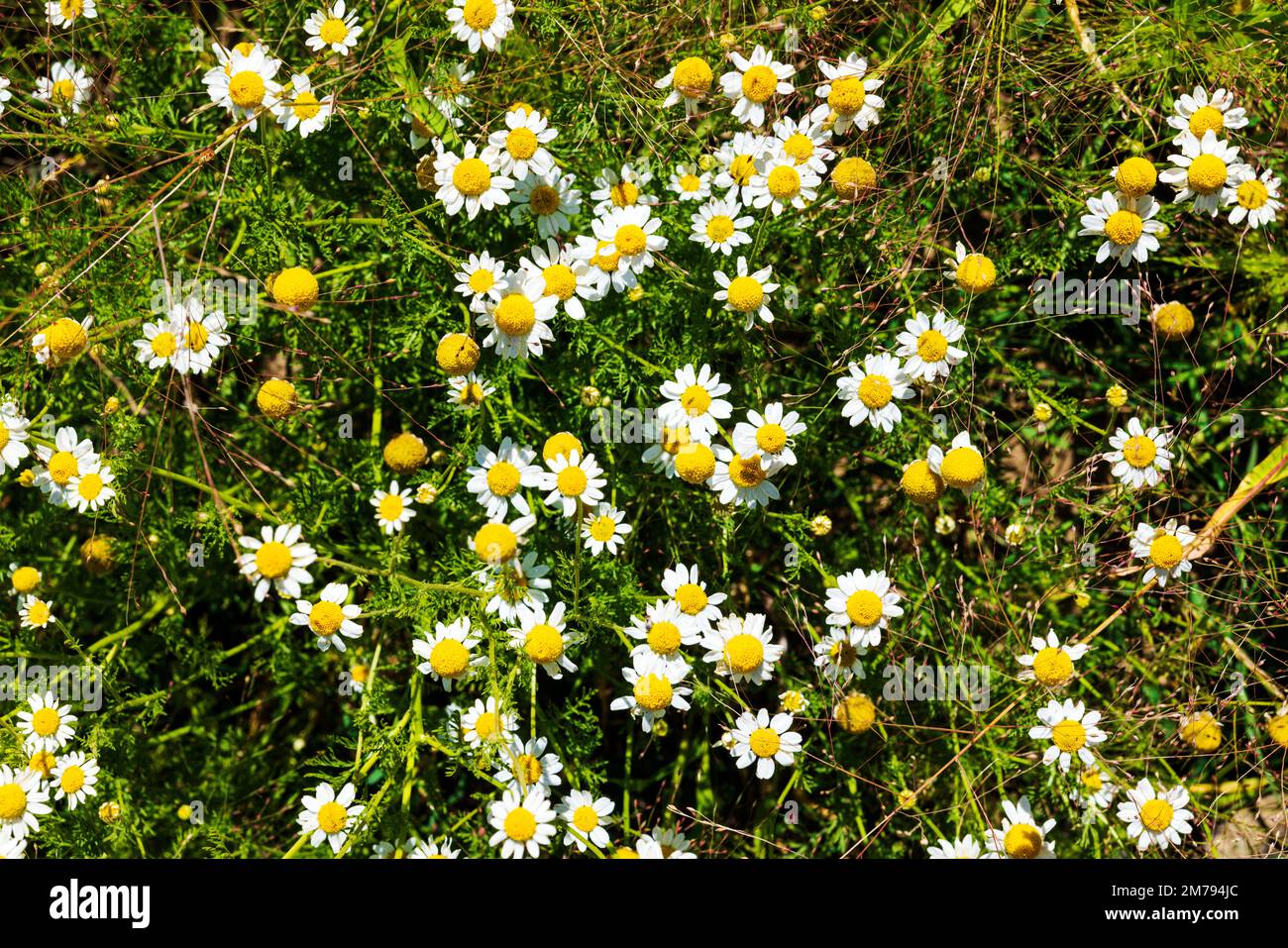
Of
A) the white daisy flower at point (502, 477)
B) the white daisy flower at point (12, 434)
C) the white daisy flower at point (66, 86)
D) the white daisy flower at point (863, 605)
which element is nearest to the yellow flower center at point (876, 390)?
the white daisy flower at point (863, 605)

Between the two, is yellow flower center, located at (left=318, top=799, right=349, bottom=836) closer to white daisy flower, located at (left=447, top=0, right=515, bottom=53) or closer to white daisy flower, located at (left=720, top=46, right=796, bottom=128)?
white daisy flower, located at (left=447, top=0, right=515, bottom=53)

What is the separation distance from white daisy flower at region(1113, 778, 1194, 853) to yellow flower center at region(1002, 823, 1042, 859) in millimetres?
304

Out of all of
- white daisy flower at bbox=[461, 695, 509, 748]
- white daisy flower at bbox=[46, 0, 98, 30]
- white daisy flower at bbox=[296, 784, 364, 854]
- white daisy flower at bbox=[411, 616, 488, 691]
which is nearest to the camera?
white daisy flower at bbox=[461, 695, 509, 748]

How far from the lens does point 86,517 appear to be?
3535 mm

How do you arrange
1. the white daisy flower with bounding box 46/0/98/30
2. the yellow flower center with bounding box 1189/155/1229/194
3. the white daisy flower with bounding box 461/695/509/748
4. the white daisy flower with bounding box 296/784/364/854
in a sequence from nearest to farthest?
the white daisy flower with bounding box 461/695/509/748, the white daisy flower with bounding box 296/784/364/854, the yellow flower center with bounding box 1189/155/1229/194, the white daisy flower with bounding box 46/0/98/30

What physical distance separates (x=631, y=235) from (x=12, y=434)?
1.87 m

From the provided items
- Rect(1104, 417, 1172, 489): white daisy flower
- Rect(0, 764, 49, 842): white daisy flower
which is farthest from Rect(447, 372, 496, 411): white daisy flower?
Rect(1104, 417, 1172, 489): white daisy flower

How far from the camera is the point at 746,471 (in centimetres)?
303

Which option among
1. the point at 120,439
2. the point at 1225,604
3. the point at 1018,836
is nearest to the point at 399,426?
the point at 120,439

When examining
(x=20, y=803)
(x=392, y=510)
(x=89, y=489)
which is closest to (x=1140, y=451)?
(x=392, y=510)

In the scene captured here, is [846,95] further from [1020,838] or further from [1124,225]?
[1020,838]

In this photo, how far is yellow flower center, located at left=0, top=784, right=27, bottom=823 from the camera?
2.98m

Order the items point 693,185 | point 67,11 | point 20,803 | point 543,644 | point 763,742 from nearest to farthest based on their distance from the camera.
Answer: point 543,644
point 20,803
point 763,742
point 693,185
point 67,11

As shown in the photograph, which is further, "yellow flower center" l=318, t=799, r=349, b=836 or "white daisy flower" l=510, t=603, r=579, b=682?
"yellow flower center" l=318, t=799, r=349, b=836
